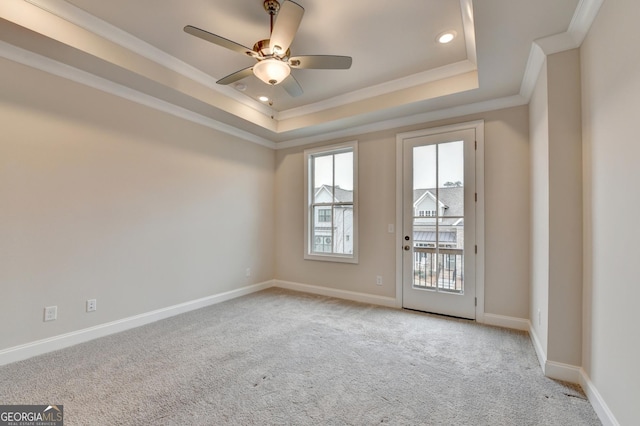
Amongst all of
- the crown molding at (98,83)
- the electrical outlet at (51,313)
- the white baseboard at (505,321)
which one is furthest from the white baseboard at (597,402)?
the crown molding at (98,83)

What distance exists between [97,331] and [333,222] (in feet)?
10.3

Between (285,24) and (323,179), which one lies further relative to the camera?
(323,179)

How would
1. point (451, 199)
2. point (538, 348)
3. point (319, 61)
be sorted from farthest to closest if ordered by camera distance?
point (451, 199)
point (538, 348)
point (319, 61)

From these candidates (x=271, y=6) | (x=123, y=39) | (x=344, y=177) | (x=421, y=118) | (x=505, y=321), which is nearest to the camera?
(x=271, y=6)

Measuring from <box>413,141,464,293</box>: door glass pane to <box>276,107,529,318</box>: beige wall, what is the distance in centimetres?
29

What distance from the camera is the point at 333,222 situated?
4523mm

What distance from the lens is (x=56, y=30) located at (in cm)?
221

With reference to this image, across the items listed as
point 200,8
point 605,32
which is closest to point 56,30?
point 200,8

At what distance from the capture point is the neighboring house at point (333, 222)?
4363 mm

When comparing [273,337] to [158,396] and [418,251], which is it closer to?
[158,396]

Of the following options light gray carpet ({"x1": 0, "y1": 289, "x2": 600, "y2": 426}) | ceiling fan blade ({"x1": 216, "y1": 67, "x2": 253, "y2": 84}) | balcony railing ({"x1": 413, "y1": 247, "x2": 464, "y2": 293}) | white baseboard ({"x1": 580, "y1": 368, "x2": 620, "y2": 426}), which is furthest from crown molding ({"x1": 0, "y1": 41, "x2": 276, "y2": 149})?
white baseboard ({"x1": 580, "y1": 368, "x2": 620, "y2": 426})
